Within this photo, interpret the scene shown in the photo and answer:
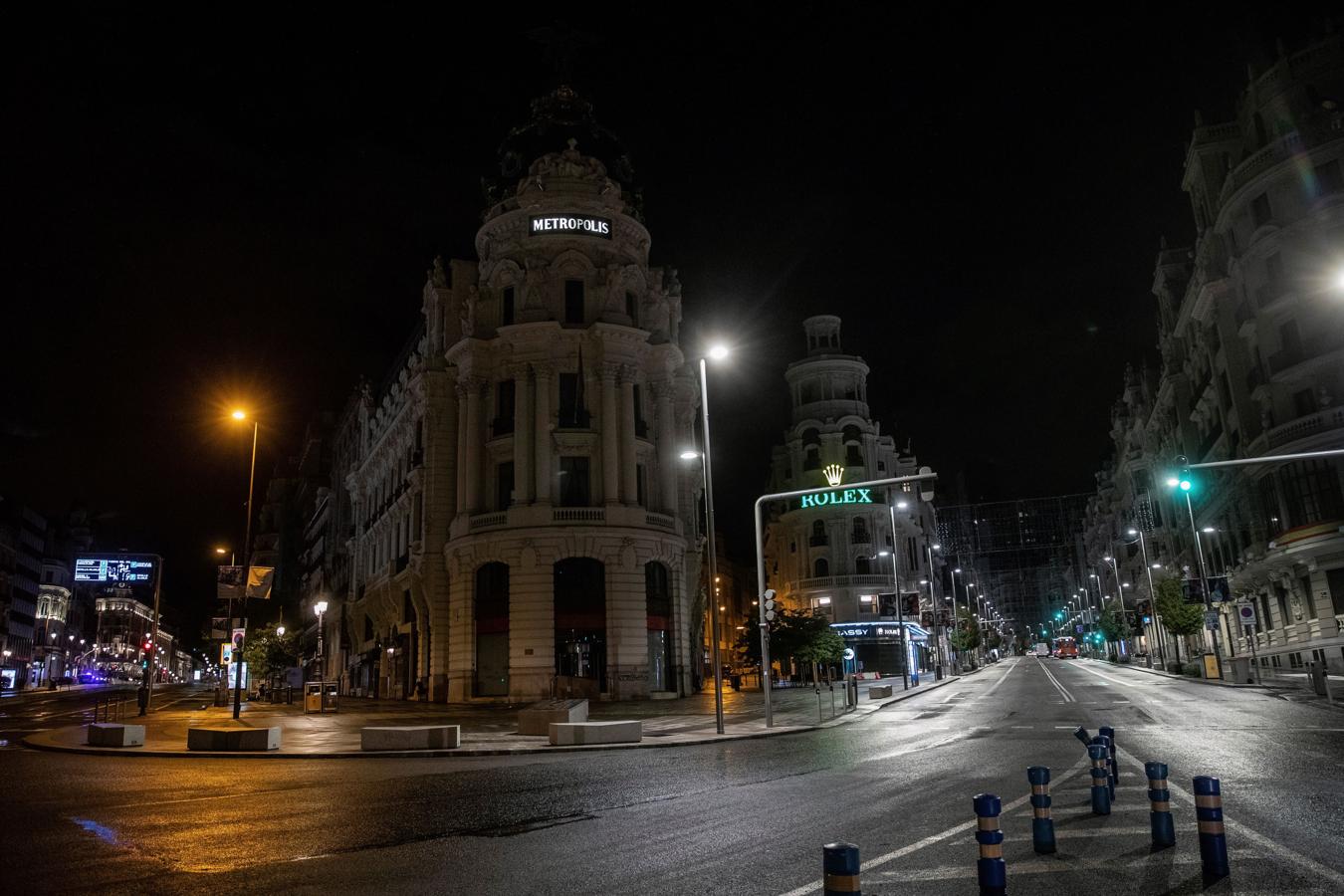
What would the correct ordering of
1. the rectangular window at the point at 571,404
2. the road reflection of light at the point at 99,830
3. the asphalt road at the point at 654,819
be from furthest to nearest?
1. the rectangular window at the point at 571,404
2. the road reflection of light at the point at 99,830
3. the asphalt road at the point at 654,819

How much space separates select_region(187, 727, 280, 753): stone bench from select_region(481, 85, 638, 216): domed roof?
38144mm

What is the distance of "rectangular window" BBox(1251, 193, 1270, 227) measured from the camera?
4594 cm

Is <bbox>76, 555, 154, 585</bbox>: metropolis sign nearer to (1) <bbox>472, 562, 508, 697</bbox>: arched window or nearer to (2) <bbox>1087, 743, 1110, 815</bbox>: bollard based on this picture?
(1) <bbox>472, 562, 508, 697</bbox>: arched window

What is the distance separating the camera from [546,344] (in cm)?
4691

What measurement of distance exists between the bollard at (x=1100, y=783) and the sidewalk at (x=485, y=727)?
12.0 meters

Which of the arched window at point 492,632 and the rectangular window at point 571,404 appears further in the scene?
the rectangular window at point 571,404

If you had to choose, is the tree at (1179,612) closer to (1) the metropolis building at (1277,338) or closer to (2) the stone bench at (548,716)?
(1) the metropolis building at (1277,338)

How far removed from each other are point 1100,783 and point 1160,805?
2122mm

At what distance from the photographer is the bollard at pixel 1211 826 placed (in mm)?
6664

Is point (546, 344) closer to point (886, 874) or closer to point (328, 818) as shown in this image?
point (328, 818)

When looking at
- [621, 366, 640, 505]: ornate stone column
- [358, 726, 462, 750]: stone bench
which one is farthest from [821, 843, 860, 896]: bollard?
[621, 366, 640, 505]: ornate stone column

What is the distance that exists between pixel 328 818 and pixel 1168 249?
71877 millimetres

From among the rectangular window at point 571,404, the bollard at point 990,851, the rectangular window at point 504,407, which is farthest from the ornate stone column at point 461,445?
the bollard at point 990,851

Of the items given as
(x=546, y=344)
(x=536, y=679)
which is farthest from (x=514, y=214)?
(x=536, y=679)
